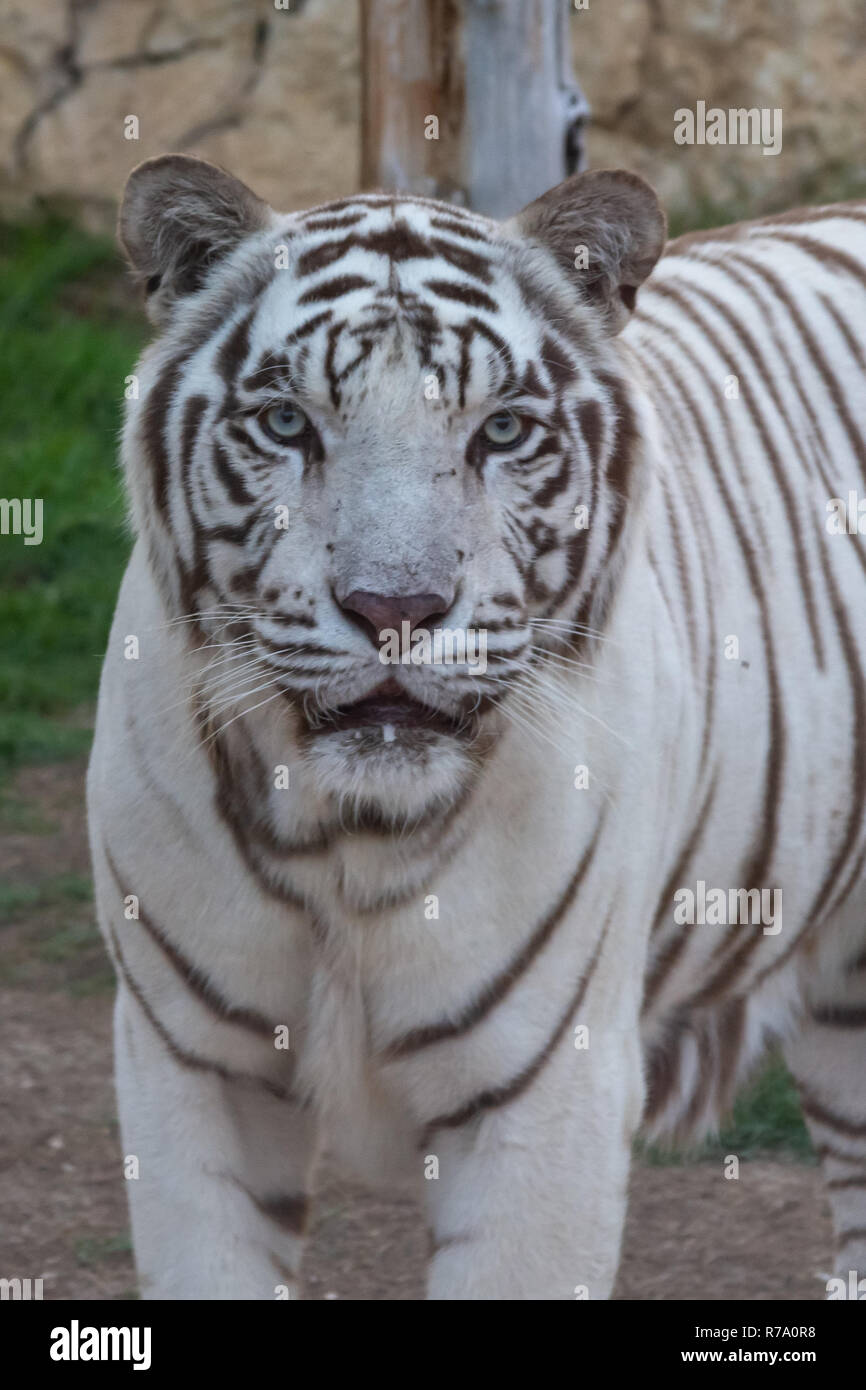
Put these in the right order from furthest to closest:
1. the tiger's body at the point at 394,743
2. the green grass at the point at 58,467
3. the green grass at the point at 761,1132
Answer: the green grass at the point at 58,467, the green grass at the point at 761,1132, the tiger's body at the point at 394,743

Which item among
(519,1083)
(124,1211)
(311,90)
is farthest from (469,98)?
(311,90)

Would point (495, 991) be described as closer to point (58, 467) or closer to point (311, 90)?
point (58, 467)

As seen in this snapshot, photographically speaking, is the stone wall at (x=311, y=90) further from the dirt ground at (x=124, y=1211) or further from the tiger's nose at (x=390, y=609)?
the tiger's nose at (x=390, y=609)

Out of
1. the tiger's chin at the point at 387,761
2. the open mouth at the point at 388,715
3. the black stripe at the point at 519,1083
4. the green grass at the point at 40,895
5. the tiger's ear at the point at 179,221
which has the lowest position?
the black stripe at the point at 519,1083

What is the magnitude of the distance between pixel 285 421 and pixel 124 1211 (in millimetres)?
1802

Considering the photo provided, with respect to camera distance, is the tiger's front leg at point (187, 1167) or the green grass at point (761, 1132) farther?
the green grass at point (761, 1132)

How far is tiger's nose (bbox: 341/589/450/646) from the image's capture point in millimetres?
1785

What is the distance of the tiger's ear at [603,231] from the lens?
206 centimetres

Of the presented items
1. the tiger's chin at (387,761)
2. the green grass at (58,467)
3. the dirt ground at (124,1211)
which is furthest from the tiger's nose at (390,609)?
the green grass at (58,467)

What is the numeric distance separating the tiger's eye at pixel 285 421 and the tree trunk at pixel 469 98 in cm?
179

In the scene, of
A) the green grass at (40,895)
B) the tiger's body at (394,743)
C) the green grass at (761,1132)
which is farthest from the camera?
the green grass at (40,895)

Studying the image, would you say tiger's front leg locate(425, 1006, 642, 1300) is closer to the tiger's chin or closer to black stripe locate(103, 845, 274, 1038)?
black stripe locate(103, 845, 274, 1038)

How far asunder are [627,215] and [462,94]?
1.69m

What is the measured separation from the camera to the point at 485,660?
1878 mm
